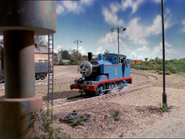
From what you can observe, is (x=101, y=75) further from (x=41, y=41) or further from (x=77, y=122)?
(x=41, y=41)

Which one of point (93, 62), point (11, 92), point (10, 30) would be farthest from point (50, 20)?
point (93, 62)

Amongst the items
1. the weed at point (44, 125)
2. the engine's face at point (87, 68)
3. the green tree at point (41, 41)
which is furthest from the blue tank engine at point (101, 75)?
the green tree at point (41, 41)

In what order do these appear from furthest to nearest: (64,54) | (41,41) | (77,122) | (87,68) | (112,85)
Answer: (64,54)
(41,41)
(112,85)
(87,68)
(77,122)

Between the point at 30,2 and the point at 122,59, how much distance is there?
9.45m

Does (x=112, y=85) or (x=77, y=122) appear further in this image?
(x=112, y=85)

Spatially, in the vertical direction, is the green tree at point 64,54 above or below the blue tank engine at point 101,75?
above

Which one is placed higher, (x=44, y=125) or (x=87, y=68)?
(x=87, y=68)

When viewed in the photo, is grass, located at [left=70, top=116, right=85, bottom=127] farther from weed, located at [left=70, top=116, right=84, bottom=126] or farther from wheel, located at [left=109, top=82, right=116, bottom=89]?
Answer: wheel, located at [left=109, top=82, right=116, bottom=89]

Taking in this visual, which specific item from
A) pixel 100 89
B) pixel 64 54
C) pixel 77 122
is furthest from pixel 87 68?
pixel 64 54

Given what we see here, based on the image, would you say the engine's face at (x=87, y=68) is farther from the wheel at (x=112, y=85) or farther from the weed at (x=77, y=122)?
the weed at (x=77, y=122)

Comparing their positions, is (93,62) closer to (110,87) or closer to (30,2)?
(110,87)

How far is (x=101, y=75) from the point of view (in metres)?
11.1

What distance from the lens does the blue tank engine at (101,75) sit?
1073cm

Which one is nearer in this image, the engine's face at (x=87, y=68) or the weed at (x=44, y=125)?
the weed at (x=44, y=125)
